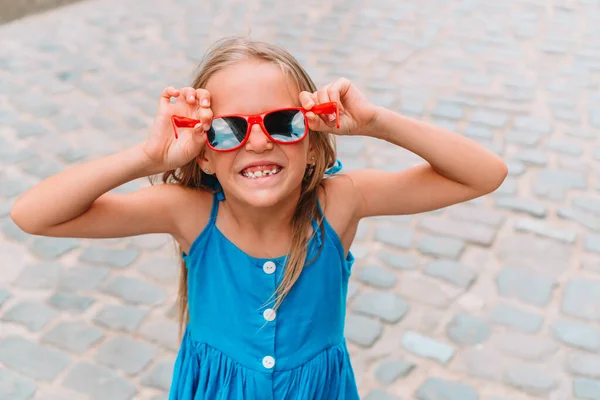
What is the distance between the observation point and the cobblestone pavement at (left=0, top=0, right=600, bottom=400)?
325cm

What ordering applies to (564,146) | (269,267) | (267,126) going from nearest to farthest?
(267,126), (269,267), (564,146)

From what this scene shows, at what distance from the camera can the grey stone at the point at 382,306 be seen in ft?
11.6

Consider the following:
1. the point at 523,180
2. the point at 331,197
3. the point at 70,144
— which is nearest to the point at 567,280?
Result: the point at 523,180

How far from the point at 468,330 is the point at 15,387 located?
216 centimetres

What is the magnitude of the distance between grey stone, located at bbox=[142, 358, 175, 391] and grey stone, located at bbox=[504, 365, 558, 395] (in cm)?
155

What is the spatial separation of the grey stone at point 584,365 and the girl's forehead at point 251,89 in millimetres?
2128

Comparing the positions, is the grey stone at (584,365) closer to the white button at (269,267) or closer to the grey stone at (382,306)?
the grey stone at (382,306)

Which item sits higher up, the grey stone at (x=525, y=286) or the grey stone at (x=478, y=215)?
the grey stone at (x=478, y=215)

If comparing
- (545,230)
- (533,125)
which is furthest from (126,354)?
(533,125)

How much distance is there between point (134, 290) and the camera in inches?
145

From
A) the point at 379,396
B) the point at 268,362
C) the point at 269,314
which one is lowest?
the point at 379,396

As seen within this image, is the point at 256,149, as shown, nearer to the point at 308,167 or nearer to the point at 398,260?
the point at 308,167

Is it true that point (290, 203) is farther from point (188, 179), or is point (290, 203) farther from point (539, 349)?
point (539, 349)

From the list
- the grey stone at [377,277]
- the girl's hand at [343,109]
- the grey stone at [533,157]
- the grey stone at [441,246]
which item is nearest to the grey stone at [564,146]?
the grey stone at [533,157]
